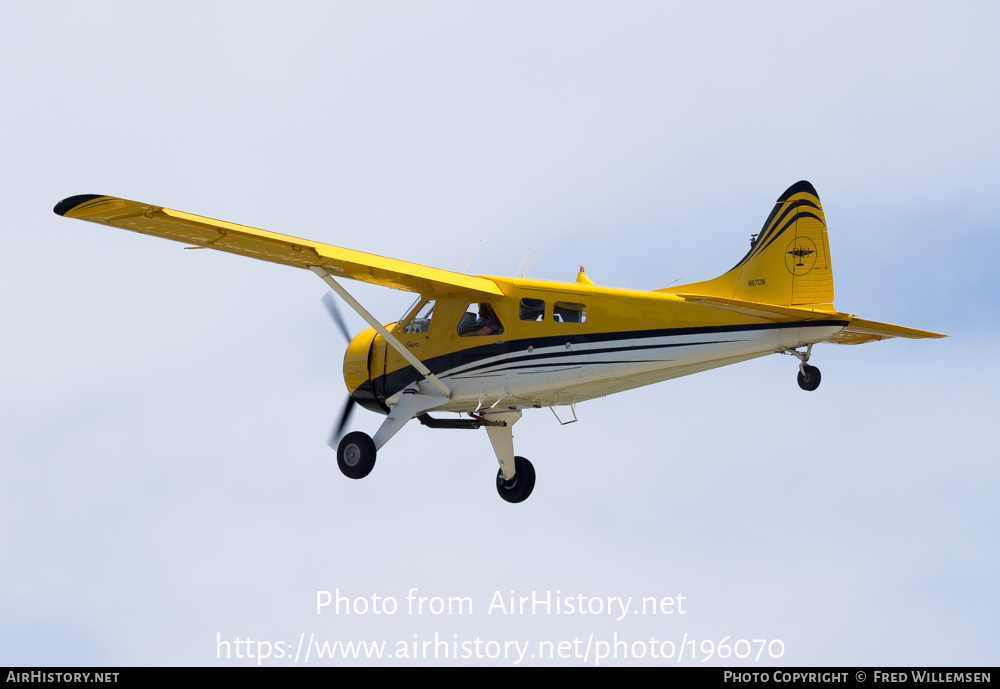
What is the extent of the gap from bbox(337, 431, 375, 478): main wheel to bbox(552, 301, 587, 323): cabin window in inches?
123

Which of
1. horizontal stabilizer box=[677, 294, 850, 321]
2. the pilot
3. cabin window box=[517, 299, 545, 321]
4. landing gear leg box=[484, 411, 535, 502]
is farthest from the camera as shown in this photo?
landing gear leg box=[484, 411, 535, 502]

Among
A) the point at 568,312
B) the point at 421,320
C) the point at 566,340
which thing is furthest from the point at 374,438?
the point at 568,312

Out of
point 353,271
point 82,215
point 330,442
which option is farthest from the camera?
point 330,442

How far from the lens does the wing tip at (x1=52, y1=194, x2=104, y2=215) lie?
1606 cm

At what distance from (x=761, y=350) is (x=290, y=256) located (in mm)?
6000

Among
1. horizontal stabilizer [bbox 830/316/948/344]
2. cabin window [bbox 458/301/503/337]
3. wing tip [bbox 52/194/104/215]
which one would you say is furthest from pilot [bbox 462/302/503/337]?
wing tip [bbox 52/194/104/215]

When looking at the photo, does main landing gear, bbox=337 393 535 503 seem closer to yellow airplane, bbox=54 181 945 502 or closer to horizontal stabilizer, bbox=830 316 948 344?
yellow airplane, bbox=54 181 945 502

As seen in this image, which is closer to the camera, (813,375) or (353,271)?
(813,375)

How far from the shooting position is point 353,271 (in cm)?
1903

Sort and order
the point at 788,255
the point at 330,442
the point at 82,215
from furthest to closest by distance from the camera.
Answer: the point at 330,442, the point at 788,255, the point at 82,215

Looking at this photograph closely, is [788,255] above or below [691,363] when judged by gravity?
above

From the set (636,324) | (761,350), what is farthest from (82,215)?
(761,350)

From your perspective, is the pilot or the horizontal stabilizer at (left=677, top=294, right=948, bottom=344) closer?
the horizontal stabilizer at (left=677, top=294, right=948, bottom=344)

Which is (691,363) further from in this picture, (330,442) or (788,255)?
(330,442)
